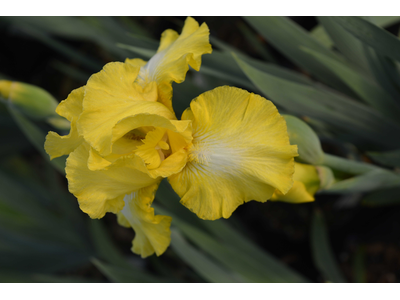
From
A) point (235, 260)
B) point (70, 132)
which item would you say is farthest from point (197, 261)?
point (70, 132)

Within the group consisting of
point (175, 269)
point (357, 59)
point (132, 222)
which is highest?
point (357, 59)

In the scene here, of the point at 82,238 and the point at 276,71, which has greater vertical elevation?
the point at 276,71

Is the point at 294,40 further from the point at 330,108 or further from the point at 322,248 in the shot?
the point at 322,248

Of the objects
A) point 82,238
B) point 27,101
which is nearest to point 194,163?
point 27,101

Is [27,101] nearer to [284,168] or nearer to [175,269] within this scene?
[284,168]

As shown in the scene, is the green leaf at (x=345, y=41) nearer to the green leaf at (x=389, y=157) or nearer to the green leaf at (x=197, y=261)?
the green leaf at (x=389, y=157)

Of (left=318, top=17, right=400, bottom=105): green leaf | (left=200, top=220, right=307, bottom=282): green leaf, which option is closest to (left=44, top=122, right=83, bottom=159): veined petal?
(left=200, top=220, right=307, bottom=282): green leaf

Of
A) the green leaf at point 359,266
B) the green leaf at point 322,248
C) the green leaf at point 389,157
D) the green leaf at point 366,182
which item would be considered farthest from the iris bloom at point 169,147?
the green leaf at point 359,266
